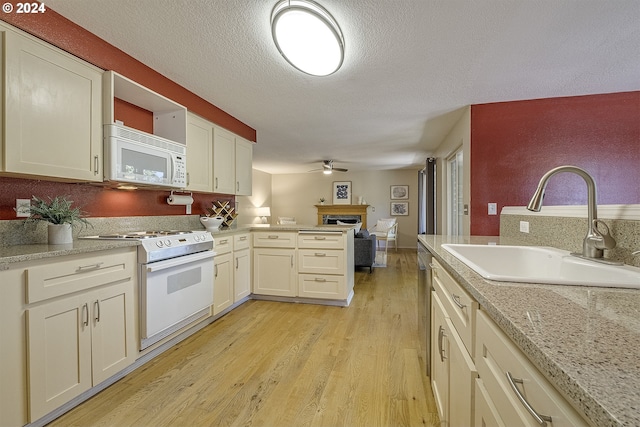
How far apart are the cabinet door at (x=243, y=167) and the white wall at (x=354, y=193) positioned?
4.60 metres

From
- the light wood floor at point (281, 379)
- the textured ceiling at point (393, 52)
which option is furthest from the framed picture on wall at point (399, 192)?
the light wood floor at point (281, 379)

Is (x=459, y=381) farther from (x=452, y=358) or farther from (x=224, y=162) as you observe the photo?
(x=224, y=162)

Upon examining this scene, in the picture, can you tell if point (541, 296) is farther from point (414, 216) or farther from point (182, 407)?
point (414, 216)

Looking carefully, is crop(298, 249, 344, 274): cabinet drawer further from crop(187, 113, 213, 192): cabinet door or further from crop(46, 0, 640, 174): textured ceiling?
crop(46, 0, 640, 174): textured ceiling

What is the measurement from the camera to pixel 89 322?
1.58 meters

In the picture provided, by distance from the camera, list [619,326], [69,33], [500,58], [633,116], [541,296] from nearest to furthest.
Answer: [619,326], [541,296], [69,33], [500,58], [633,116]

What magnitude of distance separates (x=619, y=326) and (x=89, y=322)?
85.4 inches

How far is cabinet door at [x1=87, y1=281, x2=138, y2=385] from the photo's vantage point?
161 cm

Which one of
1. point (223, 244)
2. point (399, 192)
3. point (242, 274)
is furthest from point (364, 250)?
point (399, 192)

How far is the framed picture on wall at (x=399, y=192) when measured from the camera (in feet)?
25.5

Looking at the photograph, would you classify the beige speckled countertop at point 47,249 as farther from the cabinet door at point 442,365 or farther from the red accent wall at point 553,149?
the red accent wall at point 553,149

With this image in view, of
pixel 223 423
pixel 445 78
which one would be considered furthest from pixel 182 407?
pixel 445 78

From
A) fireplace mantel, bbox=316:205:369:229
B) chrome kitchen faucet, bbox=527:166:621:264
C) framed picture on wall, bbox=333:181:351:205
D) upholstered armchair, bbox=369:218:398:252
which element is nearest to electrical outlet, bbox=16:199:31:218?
chrome kitchen faucet, bbox=527:166:621:264

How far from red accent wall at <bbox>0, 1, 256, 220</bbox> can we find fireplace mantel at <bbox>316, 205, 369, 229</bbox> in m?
5.12
